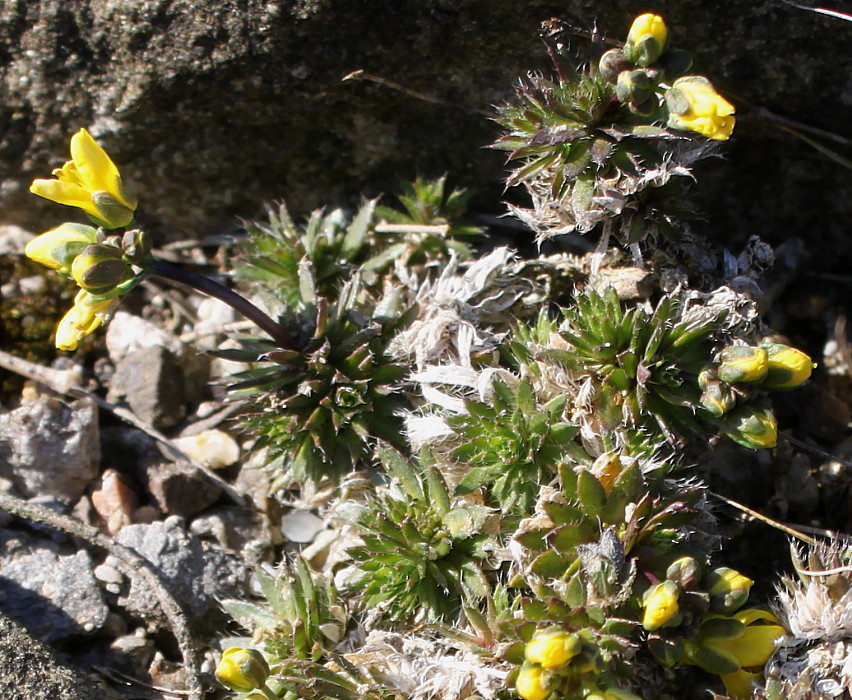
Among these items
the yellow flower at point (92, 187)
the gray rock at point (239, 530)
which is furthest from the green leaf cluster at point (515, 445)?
the yellow flower at point (92, 187)

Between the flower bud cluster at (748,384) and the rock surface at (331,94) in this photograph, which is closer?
the flower bud cluster at (748,384)

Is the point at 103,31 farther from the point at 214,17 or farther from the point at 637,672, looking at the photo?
the point at 637,672

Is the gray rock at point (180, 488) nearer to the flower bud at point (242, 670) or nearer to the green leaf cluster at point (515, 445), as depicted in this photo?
the flower bud at point (242, 670)

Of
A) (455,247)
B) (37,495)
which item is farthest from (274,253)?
(37,495)

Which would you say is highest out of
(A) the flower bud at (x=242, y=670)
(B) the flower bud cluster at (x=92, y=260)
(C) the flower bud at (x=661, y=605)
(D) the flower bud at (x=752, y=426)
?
(B) the flower bud cluster at (x=92, y=260)

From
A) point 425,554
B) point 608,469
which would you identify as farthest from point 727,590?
point 425,554

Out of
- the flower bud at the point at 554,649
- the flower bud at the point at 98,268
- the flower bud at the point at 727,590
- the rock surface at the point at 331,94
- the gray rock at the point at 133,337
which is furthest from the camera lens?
the gray rock at the point at 133,337

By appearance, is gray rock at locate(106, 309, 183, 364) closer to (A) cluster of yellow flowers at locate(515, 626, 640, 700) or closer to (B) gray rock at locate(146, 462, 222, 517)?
(B) gray rock at locate(146, 462, 222, 517)
